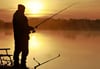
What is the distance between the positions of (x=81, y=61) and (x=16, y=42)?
15195 millimetres

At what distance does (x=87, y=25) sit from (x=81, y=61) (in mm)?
73054

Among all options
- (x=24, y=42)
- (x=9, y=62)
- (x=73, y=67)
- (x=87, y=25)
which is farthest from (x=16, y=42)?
(x=87, y=25)

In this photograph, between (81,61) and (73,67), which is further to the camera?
(81,61)

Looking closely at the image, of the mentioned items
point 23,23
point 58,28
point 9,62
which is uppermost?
point 23,23

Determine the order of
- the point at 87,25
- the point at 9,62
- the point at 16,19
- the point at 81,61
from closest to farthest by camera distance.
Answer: the point at 16,19 → the point at 9,62 → the point at 81,61 → the point at 87,25

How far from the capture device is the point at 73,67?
83.5 ft

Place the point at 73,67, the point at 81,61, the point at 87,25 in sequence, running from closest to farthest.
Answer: the point at 73,67 → the point at 81,61 → the point at 87,25

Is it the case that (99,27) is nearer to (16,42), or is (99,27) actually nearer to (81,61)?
(81,61)

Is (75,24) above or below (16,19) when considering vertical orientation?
below

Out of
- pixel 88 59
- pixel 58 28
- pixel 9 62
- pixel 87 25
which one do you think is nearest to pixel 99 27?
pixel 87 25

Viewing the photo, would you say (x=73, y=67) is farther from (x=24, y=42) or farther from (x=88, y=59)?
(x=24, y=42)

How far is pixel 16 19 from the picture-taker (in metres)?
14.5

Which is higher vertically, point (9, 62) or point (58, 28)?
point (9, 62)

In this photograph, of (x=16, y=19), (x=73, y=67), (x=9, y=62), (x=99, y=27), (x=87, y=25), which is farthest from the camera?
(x=87, y=25)
